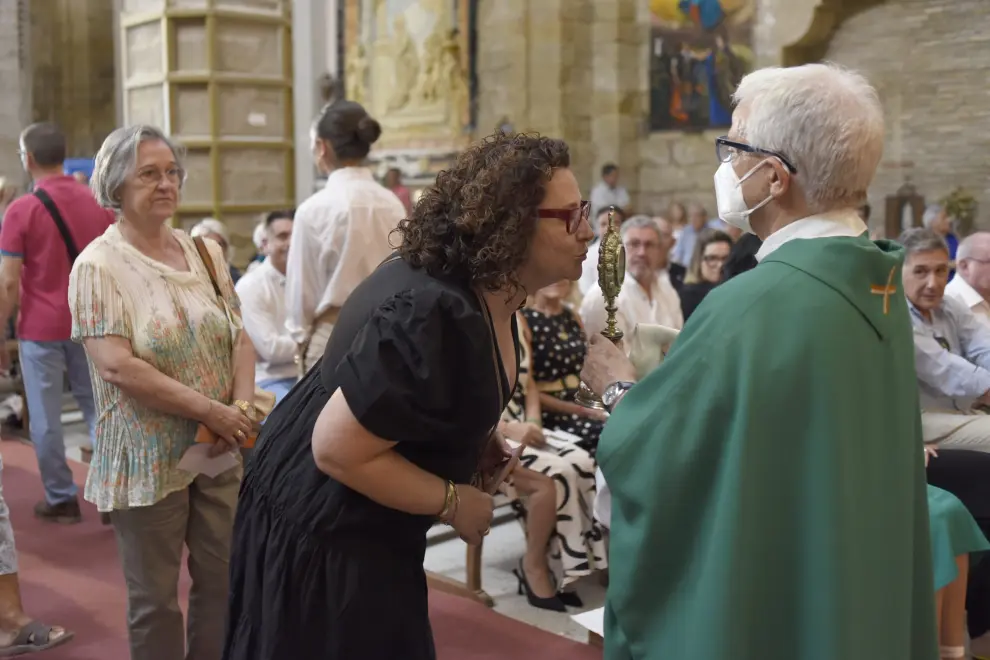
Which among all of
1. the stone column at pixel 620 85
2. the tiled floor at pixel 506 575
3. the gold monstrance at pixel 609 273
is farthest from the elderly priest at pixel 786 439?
the stone column at pixel 620 85

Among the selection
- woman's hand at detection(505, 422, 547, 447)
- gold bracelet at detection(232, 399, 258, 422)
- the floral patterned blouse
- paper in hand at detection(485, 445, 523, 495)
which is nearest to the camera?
paper in hand at detection(485, 445, 523, 495)

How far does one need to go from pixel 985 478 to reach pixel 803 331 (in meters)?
2.48

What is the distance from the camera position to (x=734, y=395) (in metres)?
1.69

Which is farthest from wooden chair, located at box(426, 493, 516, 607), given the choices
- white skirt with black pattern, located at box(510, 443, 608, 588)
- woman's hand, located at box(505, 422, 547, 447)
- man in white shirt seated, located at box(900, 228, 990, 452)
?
man in white shirt seated, located at box(900, 228, 990, 452)

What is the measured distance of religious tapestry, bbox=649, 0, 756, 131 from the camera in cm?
1272

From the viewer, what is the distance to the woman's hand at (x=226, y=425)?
2.77m

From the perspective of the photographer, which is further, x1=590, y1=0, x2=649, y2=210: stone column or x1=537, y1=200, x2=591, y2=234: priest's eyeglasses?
x1=590, y1=0, x2=649, y2=210: stone column

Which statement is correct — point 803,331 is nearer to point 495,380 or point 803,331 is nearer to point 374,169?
point 495,380

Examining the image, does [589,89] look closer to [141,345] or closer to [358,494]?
[141,345]

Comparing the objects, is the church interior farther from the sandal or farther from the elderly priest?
the elderly priest

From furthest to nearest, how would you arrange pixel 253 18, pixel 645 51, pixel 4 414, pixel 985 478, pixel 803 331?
pixel 645 51
pixel 4 414
pixel 253 18
pixel 985 478
pixel 803 331

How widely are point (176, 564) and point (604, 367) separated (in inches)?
54.6

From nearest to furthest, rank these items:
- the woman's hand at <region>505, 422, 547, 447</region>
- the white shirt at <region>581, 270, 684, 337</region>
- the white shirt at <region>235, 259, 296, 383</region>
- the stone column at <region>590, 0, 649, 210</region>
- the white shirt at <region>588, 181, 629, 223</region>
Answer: the woman's hand at <region>505, 422, 547, 447</region> < the white shirt at <region>235, 259, 296, 383</region> < the white shirt at <region>581, 270, 684, 337</region> < the white shirt at <region>588, 181, 629, 223</region> < the stone column at <region>590, 0, 649, 210</region>

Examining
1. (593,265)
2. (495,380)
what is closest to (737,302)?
(495,380)
